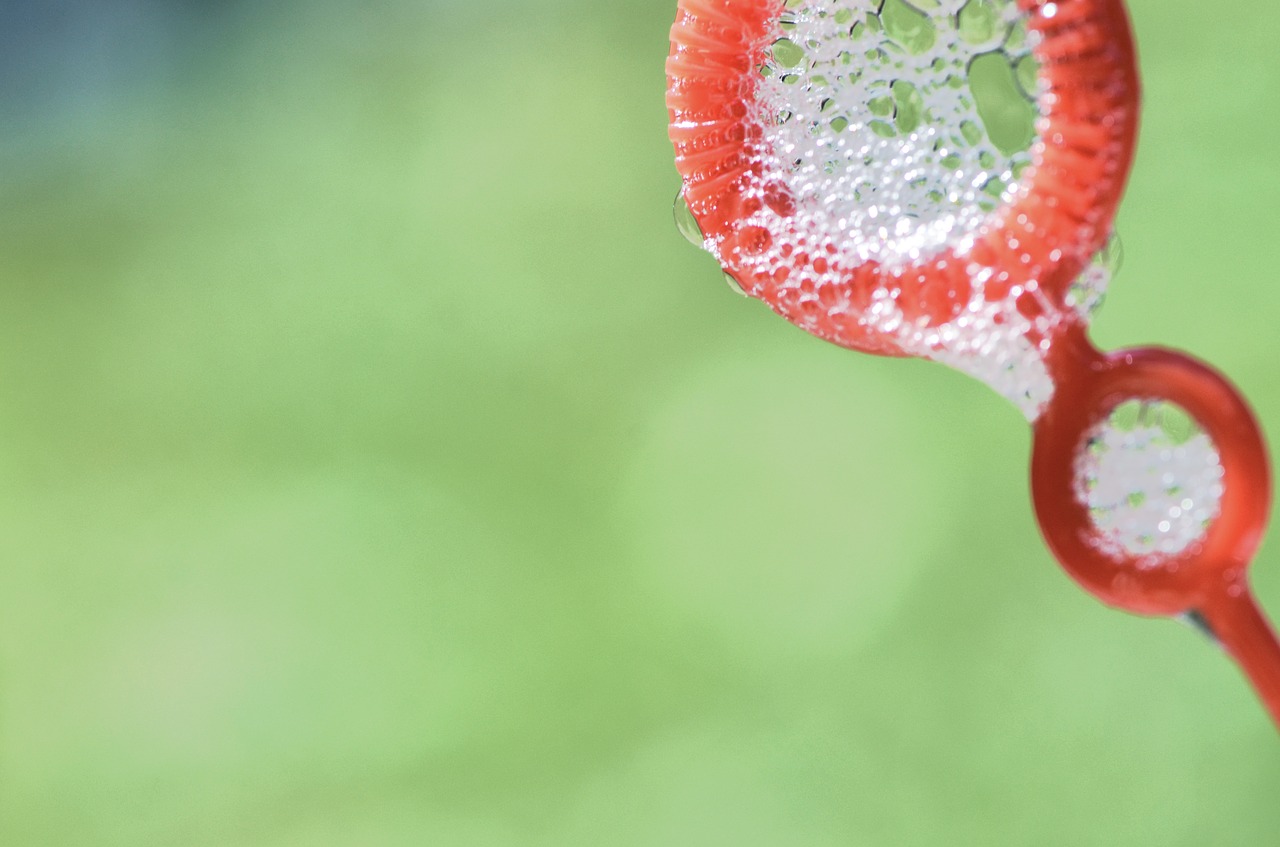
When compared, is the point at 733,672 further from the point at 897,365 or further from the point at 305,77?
the point at 305,77

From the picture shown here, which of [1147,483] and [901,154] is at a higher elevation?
[901,154]

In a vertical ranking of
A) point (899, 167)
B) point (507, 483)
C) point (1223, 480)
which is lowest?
point (1223, 480)

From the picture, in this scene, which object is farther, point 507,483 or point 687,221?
point 507,483

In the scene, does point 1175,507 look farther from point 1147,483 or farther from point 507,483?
point 507,483

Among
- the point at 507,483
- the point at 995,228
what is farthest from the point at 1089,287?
the point at 507,483

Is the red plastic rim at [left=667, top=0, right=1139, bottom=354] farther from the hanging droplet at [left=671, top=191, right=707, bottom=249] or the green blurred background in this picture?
the green blurred background

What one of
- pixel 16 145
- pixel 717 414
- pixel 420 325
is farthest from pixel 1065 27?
pixel 16 145

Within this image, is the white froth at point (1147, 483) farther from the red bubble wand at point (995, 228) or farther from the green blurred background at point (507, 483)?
the green blurred background at point (507, 483)
